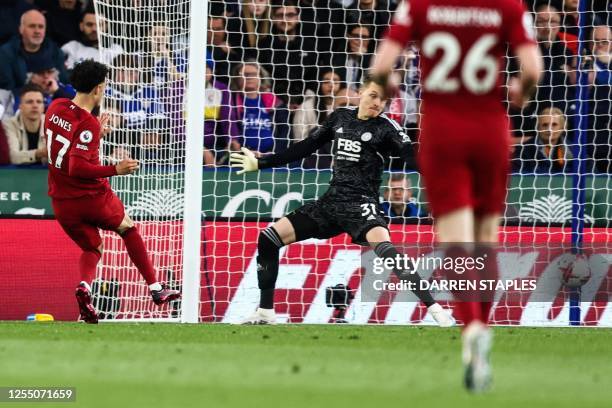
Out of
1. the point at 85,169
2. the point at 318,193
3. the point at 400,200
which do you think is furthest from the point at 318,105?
the point at 85,169

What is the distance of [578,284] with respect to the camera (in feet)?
42.5

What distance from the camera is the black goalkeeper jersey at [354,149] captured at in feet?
37.1

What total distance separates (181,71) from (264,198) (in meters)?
1.60

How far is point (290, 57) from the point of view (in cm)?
1452

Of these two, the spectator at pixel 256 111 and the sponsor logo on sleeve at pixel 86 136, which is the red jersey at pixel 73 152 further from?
the spectator at pixel 256 111

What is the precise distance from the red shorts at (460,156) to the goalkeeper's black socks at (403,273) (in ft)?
14.4

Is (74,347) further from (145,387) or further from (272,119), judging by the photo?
(272,119)

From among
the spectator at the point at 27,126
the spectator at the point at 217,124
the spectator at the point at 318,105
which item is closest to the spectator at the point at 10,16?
the spectator at the point at 27,126

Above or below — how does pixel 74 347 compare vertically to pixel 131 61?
below

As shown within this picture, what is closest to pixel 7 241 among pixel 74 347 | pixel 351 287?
pixel 351 287

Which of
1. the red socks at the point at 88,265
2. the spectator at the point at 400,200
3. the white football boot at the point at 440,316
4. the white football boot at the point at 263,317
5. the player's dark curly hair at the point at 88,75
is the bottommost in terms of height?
the white football boot at the point at 263,317

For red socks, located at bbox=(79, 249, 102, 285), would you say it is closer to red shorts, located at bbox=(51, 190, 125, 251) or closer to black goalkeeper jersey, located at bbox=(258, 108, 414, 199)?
red shorts, located at bbox=(51, 190, 125, 251)

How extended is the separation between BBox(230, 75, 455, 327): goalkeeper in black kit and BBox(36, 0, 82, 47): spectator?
573cm

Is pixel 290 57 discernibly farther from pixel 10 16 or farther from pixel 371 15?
pixel 10 16
